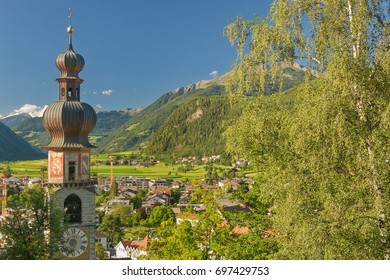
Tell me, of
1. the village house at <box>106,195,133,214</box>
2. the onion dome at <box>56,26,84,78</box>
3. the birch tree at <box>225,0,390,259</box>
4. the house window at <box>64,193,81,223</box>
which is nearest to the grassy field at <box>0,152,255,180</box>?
the village house at <box>106,195,133,214</box>

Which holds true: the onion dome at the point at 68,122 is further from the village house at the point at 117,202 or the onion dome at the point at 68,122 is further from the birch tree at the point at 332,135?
the village house at the point at 117,202

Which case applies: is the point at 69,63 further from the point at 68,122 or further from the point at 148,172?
the point at 148,172

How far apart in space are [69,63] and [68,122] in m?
2.53

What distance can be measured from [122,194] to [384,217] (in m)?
104

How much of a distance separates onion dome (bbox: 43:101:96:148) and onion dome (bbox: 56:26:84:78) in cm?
128

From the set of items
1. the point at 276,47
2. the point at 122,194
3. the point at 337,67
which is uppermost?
the point at 276,47

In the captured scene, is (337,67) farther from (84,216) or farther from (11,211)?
(84,216)

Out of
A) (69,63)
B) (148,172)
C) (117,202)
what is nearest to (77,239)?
(69,63)

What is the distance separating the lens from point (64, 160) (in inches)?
801

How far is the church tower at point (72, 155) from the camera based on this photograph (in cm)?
2034

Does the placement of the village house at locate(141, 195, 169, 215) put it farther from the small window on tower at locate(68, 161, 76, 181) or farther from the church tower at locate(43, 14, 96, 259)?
the small window on tower at locate(68, 161, 76, 181)

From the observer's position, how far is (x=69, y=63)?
20672mm

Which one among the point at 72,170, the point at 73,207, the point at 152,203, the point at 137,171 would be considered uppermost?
the point at 137,171
